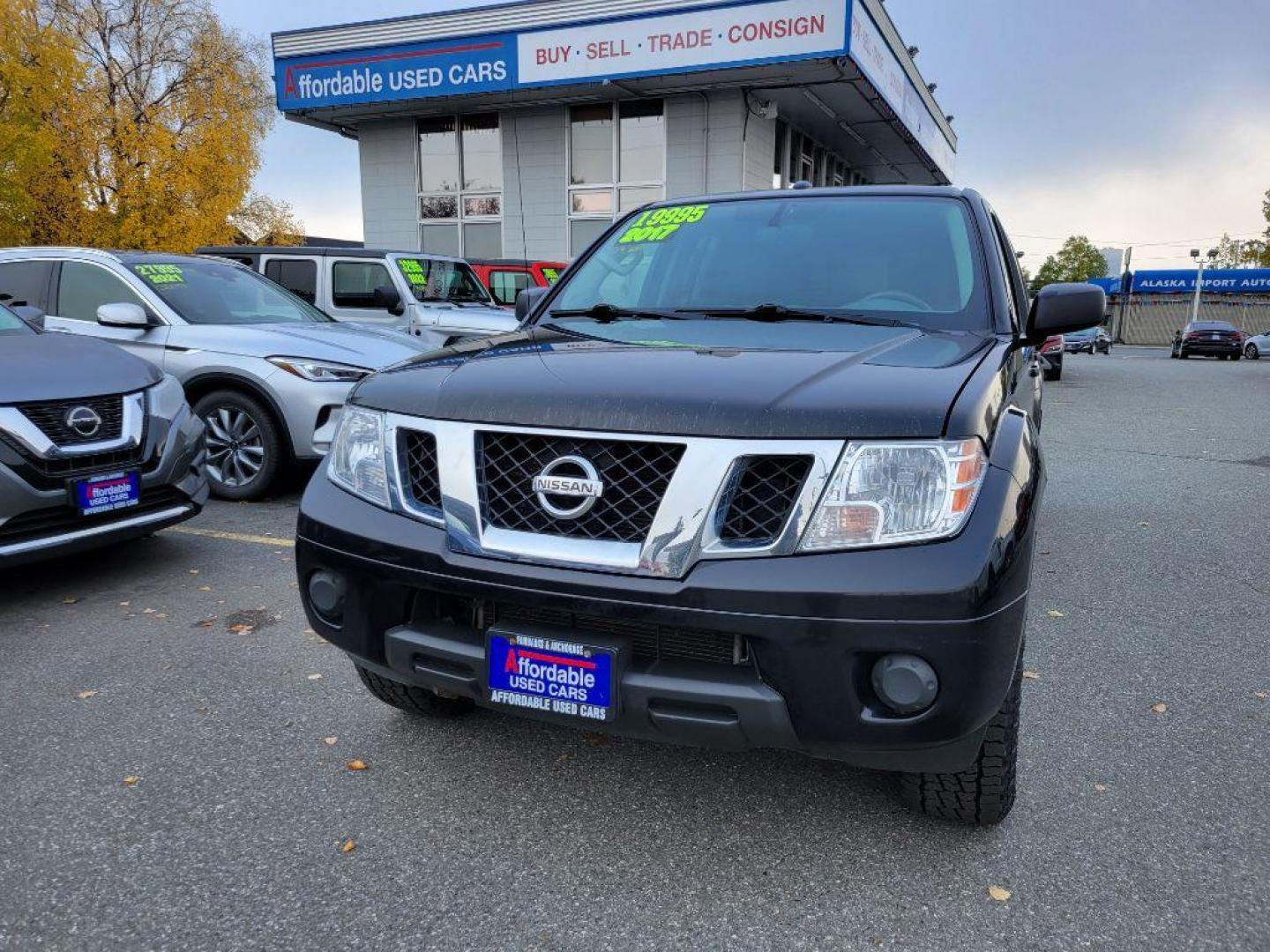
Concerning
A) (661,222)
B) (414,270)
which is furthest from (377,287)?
(661,222)

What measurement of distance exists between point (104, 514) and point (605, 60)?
1355 centimetres

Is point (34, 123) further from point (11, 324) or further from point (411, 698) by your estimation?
point (411, 698)

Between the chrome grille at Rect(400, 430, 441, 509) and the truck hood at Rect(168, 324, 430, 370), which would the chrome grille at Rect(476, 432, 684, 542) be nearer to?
the chrome grille at Rect(400, 430, 441, 509)

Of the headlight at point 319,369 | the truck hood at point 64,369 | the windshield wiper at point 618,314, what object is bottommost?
the headlight at point 319,369

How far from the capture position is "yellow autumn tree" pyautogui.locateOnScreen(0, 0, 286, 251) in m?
16.2

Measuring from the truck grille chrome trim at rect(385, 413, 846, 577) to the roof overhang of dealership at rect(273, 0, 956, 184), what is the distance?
1359 centimetres

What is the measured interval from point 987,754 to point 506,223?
56.9 feet

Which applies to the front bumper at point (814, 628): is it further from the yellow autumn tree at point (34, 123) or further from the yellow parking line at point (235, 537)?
the yellow autumn tree at point (34, 123)

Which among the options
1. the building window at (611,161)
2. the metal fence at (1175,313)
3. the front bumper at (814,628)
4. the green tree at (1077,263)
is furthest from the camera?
the green tree at (1077,263)

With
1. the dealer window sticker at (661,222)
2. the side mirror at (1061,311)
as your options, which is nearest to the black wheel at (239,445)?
the dealer window sticker at (661,222)

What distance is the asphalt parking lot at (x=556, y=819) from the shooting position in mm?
1914

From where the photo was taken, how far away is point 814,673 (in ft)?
5.70

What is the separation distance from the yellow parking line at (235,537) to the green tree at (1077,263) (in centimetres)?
8199

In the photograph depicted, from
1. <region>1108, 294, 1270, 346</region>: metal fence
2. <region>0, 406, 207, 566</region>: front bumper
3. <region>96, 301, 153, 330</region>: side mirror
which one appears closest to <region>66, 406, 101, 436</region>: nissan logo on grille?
<region>0, 406, 207, 566</region>: front bumper
